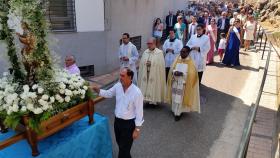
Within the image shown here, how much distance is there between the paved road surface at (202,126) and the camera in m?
5.30

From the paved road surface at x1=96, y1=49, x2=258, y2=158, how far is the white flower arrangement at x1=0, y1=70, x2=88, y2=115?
1950 millimetres

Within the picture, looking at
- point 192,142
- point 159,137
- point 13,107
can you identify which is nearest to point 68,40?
point 159,137

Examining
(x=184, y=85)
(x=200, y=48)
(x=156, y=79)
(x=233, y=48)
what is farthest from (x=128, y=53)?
(x=233, y=48)

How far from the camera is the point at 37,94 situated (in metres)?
3.25

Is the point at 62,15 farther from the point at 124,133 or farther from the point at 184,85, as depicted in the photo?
the point at 124,133

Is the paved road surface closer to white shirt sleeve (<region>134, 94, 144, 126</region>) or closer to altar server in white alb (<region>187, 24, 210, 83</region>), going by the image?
altar server in white alb (<region>187, 24, 210, 83</region>)

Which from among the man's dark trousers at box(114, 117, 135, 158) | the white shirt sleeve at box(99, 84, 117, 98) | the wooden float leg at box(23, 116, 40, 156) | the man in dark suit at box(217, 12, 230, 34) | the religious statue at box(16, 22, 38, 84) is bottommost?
the man's dark trousers at box(114, 117, 135, 158)

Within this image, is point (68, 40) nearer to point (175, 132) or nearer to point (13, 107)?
point (175, 132)

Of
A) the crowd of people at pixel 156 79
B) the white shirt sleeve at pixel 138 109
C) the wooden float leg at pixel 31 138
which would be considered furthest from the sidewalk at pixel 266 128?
the wooden float leg at pixel 31 138

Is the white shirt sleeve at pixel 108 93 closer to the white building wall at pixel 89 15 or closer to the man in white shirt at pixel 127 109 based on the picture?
the man in white shirt at pixel 127 109

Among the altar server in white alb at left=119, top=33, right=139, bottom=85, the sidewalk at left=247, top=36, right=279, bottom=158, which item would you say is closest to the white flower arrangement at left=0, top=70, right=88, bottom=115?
the sidewalk at left=247, top=36, right=279, bottom=158

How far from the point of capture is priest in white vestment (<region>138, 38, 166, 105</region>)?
22.0 feet

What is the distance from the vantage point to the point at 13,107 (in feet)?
10.1

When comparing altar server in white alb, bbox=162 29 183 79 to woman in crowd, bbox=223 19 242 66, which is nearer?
altar server in white alb, bbox=162 29 183 79
